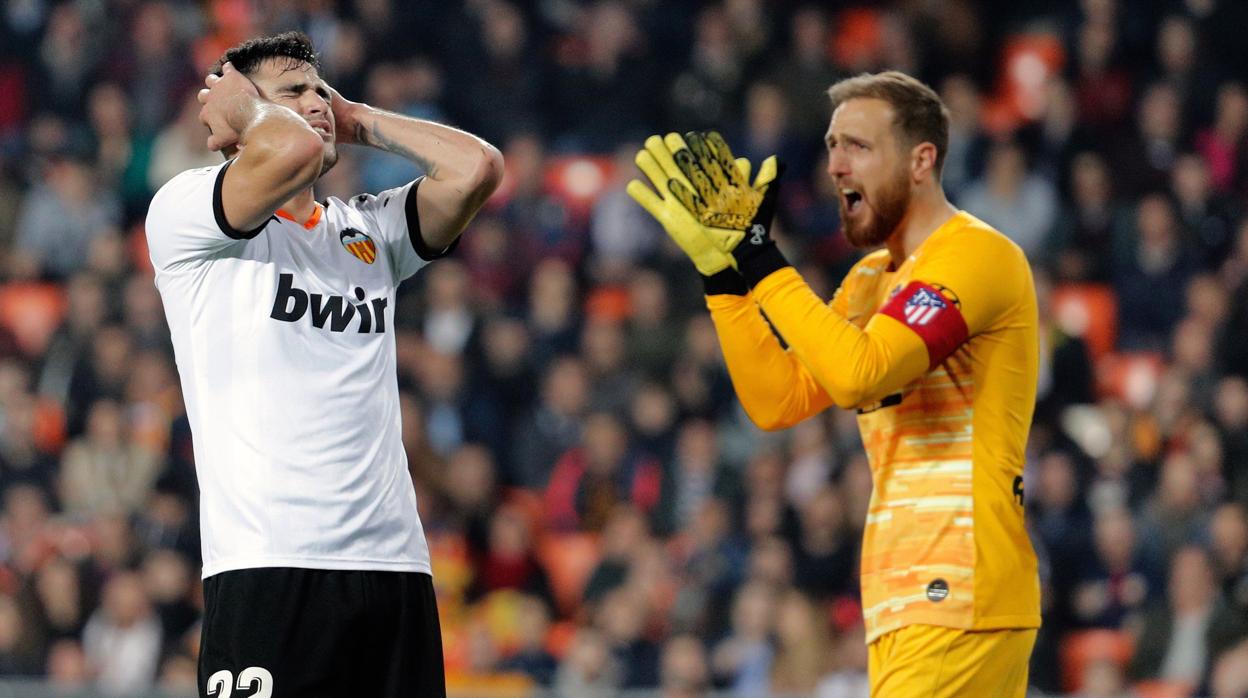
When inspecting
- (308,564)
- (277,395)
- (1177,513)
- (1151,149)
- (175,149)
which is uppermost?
(175,149)

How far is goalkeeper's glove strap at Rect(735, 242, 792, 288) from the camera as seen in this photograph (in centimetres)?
485

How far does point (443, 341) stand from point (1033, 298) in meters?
7.85

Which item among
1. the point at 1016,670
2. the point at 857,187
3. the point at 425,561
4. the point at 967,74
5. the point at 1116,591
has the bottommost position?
the point at 1116,591

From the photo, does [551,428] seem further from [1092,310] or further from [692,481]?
[1092,310]

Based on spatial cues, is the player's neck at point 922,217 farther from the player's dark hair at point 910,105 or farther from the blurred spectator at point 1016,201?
the blurred spectator at point 1016,201

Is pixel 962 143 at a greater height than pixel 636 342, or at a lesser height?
greater

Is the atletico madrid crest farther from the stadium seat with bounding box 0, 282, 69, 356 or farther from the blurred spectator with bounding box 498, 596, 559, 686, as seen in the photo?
the stadium seat with bounding box 0, 282, 69, 356

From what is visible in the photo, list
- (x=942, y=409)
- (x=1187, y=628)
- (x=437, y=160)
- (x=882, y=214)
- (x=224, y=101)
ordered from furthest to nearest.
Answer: (x=1187, y=628)
(x=882, y=214)
(x=437, y=160)
(x=942, y=409)
(x=224, y=101)

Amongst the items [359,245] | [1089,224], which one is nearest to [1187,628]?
[1089,224]

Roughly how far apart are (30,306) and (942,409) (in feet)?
33.6

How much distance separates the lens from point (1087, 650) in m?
9.86

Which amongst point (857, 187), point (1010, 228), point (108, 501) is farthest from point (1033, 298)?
point (108, 501)

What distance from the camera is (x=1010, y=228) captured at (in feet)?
40.6

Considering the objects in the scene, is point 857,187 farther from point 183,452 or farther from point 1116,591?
point 183,452
